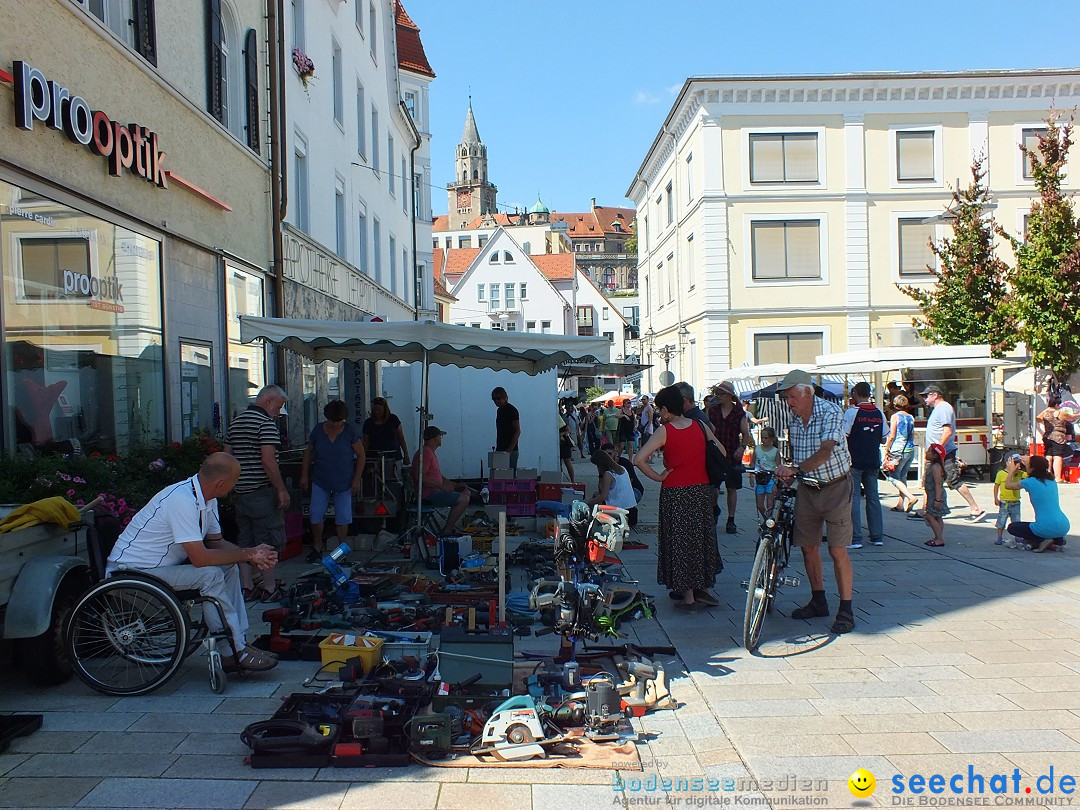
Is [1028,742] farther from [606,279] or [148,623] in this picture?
[606,279]

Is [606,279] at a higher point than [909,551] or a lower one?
higher

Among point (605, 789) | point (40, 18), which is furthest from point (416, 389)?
point (605, 789)

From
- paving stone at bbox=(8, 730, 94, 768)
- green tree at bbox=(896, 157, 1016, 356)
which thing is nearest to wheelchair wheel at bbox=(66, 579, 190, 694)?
paving stone at bbox=(8, 730, 94, 768)

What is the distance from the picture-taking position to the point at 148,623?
5.21 meters

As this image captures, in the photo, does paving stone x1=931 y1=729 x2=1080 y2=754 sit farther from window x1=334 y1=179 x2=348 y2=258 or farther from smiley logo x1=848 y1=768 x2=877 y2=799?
window x1=334 y1=179 x2=348 y2=258

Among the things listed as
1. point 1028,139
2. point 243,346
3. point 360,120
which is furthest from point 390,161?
point 1028,139

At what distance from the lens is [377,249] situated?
25.1 meters

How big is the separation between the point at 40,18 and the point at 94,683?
5412 mm

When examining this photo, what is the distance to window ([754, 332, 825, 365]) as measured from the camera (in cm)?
3172

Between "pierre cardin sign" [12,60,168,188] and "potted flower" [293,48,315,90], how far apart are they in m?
6.70

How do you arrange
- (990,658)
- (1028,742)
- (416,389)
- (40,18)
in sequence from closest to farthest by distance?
(1028,742)
(990,658)
(40,18)
(416,389)

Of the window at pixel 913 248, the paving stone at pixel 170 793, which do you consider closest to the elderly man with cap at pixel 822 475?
the paving stone at pixel 170 793

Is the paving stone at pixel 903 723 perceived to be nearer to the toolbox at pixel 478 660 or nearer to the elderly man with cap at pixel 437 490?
the toolbox at pixel 478 660

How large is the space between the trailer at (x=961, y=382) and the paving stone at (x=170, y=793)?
52.8 feet
